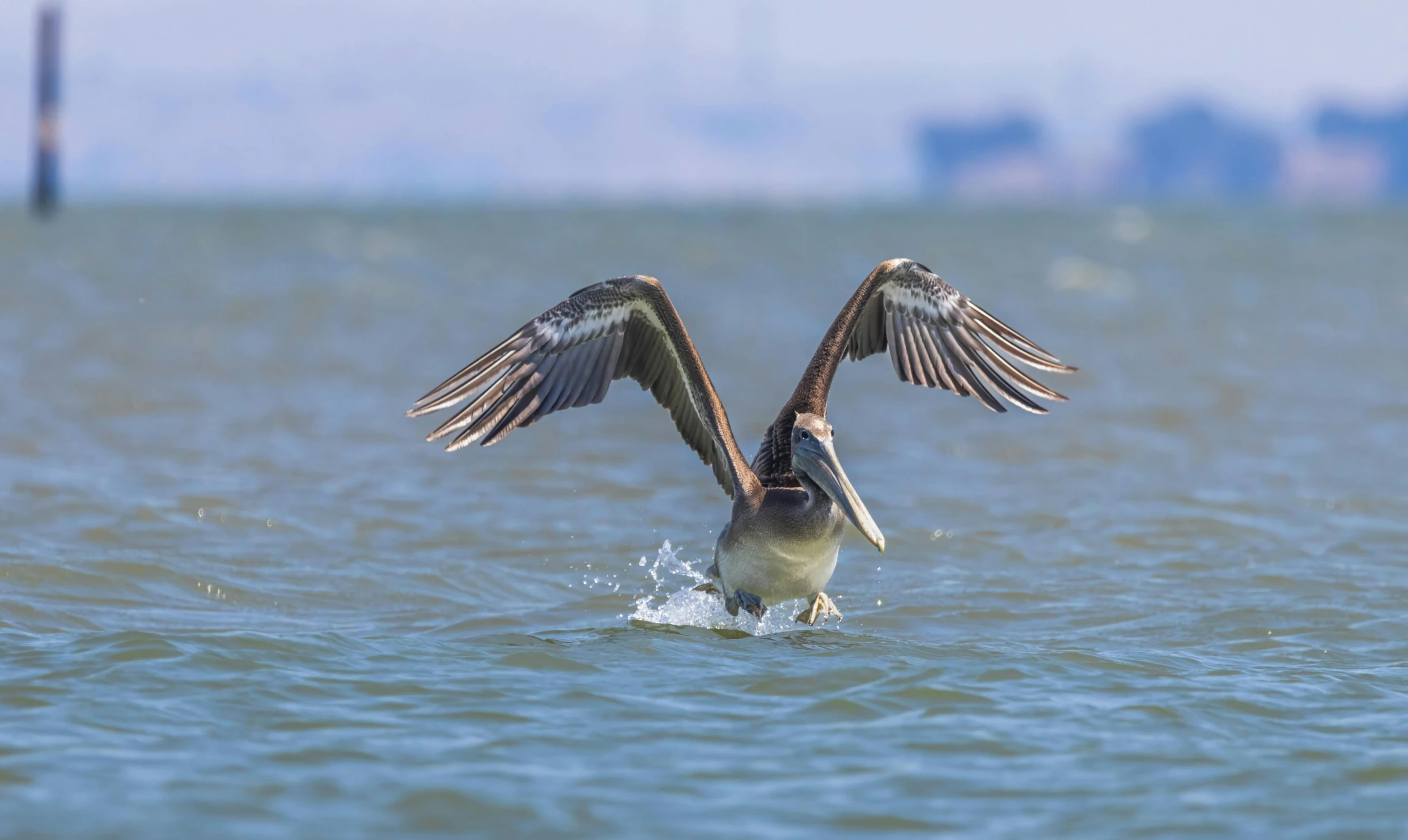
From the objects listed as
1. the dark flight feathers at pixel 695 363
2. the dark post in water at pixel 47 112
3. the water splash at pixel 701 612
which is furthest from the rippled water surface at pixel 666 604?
the dark post in water at pixel 47 112

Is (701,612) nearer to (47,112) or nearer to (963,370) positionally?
(963,370)

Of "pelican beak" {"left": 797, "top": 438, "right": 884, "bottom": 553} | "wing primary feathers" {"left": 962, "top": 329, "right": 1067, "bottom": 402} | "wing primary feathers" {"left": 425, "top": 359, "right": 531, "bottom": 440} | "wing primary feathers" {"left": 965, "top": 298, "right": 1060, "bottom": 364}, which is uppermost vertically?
"wing primary feathers" {"left": 965, "top": 298, "right": 1060, "bottom": 364}

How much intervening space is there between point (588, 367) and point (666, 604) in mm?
1124

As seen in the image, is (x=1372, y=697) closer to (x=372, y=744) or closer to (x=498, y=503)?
(x=372, y=744)

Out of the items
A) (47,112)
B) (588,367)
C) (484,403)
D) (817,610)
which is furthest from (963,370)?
(47,112)

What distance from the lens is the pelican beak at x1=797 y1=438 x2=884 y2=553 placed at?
247 inches

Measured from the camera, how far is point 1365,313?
21547 mm

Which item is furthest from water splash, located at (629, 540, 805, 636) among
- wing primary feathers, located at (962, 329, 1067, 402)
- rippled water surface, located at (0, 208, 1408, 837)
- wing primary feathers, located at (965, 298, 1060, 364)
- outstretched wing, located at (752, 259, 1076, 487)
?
wing primary feathers, located at (965, 298, 1060, 364)

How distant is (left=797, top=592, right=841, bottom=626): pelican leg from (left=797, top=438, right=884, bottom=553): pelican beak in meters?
0.71

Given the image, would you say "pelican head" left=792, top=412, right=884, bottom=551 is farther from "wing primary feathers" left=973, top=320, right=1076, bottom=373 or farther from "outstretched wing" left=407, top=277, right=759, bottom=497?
"wing primary feathers" left=973, top=320, right=1076, bottom=373

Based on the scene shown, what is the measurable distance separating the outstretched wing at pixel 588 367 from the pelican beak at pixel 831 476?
1.41ft

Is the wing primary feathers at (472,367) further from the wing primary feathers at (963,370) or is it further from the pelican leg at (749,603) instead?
the wing primary feathers at (963,370)

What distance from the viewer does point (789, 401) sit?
736 centimetres

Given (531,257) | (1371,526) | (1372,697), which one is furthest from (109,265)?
(1372,697)
